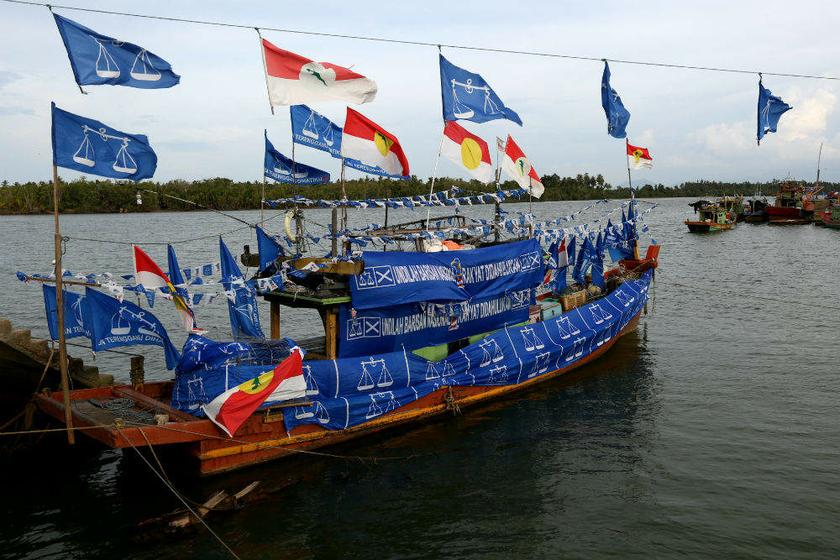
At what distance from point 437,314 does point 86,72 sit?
9180 millimetres

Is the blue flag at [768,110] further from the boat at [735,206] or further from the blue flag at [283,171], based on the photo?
the boat at [735,206]

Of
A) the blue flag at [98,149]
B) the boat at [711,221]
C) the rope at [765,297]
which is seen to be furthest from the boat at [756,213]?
the blue flag at [98,149]

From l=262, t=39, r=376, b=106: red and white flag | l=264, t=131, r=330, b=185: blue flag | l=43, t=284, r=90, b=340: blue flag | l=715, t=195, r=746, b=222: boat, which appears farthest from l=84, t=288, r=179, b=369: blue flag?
l=715, t=195, r=746, b=222: boat

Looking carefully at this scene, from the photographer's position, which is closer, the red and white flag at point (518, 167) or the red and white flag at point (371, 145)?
the red and white flag at point (371, 145)

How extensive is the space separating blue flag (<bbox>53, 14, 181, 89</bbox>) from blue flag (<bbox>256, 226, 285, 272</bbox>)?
4.59m

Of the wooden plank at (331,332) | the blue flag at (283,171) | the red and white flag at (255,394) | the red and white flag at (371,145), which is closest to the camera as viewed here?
the red and white flag at (255,394)

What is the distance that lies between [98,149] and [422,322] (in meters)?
8.09

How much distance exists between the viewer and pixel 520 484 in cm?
1329

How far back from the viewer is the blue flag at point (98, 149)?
1041 cm

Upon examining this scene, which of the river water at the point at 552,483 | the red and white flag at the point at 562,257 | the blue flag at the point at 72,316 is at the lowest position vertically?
the river water at the point at 552,483

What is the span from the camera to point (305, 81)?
13.0 m

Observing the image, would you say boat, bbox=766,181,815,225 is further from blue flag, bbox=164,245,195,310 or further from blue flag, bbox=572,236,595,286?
blue flag, bbox=164,245,195,310

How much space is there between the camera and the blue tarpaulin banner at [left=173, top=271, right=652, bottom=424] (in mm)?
12945

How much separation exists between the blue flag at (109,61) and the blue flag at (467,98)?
6.37 meters
